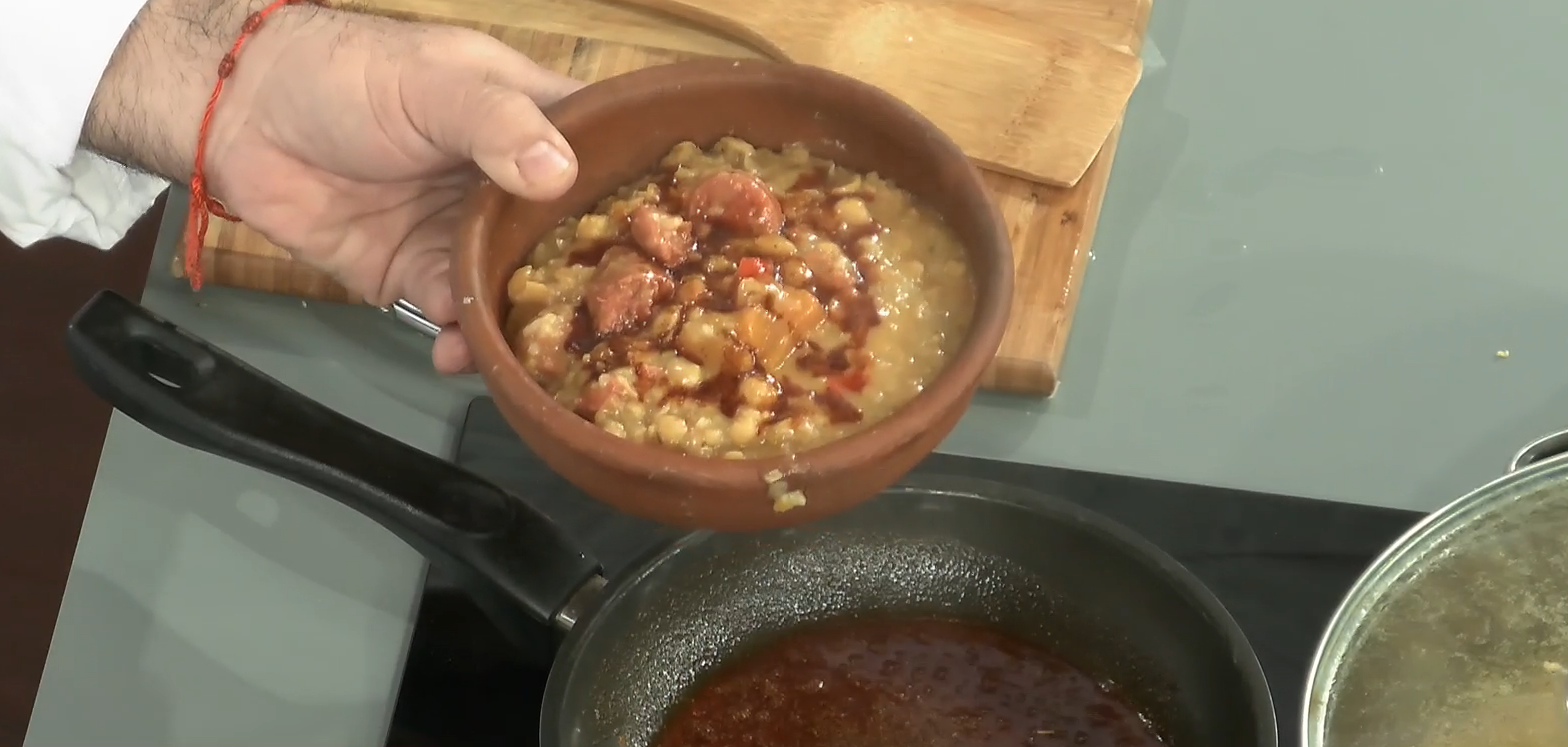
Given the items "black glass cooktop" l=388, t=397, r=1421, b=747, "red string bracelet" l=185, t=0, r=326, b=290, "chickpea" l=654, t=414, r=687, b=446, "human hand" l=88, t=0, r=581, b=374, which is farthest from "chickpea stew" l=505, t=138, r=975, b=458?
"red string bracelet" l=185, t=0, r=326, b=290

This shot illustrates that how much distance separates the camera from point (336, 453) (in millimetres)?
749

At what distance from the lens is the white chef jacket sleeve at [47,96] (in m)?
0.81

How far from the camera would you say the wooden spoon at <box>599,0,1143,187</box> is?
3.09ft

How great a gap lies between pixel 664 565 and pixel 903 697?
17cm

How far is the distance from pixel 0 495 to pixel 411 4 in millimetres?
932

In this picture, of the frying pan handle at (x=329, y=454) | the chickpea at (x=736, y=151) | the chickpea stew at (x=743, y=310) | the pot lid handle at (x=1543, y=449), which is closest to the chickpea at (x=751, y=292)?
the chickpea stew at (x=743, y=310)

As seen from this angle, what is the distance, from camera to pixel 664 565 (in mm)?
754

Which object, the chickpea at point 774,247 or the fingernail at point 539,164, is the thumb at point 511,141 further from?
the chickpea at point 774,247

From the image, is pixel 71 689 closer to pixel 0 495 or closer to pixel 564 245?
pixel 564 245

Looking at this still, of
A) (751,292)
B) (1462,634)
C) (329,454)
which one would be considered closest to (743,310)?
(751,292)

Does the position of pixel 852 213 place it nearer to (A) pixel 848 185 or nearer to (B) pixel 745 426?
(A) pixel 848 185

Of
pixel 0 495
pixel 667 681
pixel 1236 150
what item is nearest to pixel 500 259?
pixel 667 681

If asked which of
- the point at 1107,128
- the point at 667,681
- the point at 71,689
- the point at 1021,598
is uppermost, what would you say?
the point at 1107,128

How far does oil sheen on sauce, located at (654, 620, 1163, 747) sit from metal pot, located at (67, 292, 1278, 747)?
0.02 metres
